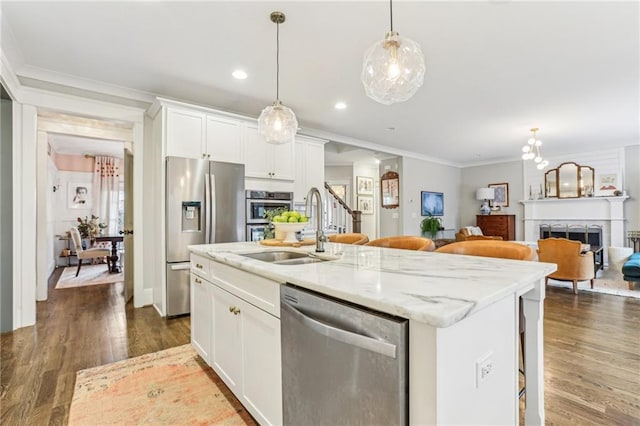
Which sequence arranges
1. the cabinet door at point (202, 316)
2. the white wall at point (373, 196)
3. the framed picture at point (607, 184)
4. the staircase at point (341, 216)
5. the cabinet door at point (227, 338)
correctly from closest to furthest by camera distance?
the cabinet door at point (227, 338), the cabinet door at point (202, 316), the framed picture at point (607, 184), the staircase at point (341, 216), the white wall at point (373, 196)

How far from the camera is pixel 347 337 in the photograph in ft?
3.28

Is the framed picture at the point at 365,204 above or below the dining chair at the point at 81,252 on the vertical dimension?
above

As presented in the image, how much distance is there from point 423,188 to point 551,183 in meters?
3.12

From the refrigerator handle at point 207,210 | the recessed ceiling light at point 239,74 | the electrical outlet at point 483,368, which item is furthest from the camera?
the refrigerator handle at point 207,210

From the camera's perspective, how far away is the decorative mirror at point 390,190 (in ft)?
23.9

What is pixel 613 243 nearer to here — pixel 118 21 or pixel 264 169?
pixel 264 169

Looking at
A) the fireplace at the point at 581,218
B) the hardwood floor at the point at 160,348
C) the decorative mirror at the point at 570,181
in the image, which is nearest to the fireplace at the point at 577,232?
the fireplace at the point at 581,218

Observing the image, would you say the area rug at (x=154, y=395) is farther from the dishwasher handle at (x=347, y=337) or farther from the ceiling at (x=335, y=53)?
the ceiling at (x=335, y=53)

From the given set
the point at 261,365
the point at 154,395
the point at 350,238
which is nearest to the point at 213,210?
the point at 350,238

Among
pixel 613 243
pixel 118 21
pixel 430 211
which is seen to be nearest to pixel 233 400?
pixel 118 21

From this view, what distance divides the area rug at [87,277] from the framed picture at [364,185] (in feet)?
19.4

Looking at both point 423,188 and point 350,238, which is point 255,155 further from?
point 423,188

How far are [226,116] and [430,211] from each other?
5.75 meters

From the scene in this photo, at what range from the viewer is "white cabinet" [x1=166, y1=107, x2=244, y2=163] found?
136 inches
